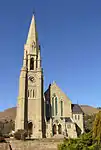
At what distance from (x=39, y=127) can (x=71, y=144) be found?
119ft

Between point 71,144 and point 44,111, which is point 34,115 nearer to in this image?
point 44,111

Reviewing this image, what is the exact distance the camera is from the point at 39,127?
2820 inches

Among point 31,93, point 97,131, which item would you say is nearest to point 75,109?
point 31,93

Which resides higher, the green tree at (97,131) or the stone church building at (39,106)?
the stone church building at (39,106)

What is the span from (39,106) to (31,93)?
4770 mm

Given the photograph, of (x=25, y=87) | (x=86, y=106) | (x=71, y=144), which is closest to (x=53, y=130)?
(x=25, y=87)

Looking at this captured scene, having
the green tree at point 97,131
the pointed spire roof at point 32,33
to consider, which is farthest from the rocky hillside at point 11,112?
the green tree at point 97,131

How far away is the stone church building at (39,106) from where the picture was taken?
238 feet

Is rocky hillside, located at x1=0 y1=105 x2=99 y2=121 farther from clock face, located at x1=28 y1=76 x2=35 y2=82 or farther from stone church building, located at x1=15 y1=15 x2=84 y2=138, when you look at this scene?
clock face, located at x1=28 y1=76 x2=35 y2=82

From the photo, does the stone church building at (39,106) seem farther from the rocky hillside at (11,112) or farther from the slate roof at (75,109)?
the rocky hillside at (11,112)

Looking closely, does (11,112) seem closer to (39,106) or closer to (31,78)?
(31,78)

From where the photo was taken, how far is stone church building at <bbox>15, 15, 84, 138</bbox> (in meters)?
72.6

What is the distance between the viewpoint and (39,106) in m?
74.1

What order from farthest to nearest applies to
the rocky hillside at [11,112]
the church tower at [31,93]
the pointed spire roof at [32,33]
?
the rocky hillside at [11,112] < the pointed spire roof at [32,33] < the church tower at [31,93]
